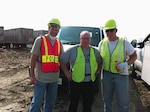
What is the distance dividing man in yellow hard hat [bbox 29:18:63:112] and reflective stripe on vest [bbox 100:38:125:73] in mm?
816

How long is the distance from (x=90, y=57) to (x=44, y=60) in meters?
0.78

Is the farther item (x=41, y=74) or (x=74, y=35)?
(x=74, y=35)

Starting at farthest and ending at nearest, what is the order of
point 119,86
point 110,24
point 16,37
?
point 16,37 → point 119,86 → point 110,24

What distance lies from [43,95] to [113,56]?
1.40 m

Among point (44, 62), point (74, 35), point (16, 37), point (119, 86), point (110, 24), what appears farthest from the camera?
point (16, 37)

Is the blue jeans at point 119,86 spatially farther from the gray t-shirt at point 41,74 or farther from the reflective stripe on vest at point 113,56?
the gray t-shirt at point 41,74

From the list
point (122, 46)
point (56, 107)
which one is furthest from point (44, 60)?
point (56, 107)

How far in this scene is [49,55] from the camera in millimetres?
4090

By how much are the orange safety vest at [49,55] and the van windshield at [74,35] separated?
292cm

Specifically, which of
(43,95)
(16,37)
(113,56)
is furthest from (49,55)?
(16,37)

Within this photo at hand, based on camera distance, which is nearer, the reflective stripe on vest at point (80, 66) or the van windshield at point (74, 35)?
the reflective stripe on vest at point (80, 66)

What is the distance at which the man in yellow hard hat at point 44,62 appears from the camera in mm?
4031

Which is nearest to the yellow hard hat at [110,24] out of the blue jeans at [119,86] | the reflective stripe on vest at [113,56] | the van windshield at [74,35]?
the reflective stripe on vest at [113,56]

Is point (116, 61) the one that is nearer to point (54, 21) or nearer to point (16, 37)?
point (54, 21)
